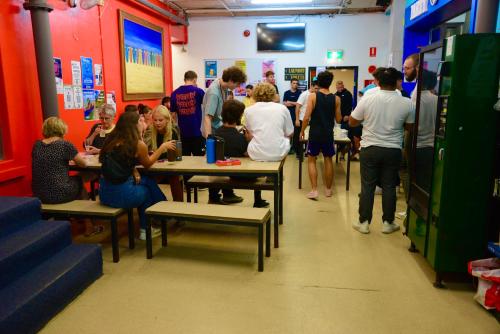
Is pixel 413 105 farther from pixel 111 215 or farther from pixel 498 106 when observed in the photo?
pixel 111 215

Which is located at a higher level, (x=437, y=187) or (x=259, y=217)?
(x=437, y=187)

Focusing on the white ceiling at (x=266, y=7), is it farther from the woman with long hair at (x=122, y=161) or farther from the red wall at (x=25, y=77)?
the woman with long hair at (x=122, y=161)

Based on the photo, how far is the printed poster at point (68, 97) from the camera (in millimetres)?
4348

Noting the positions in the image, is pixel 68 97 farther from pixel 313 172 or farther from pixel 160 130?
pixel 313 172

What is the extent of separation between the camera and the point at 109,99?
5.31 metres

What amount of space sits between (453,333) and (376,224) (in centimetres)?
183

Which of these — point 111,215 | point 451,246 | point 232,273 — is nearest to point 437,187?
point 451,246

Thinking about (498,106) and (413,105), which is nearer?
(498,106)

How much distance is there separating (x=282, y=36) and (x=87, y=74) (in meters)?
5.48

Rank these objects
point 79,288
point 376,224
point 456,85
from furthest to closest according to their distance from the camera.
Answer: point 376,224, point 79,288, point 456,85

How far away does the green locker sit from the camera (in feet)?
7.80

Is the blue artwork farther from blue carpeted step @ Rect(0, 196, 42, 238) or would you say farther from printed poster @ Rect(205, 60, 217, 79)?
blue carpeted step @ Rect(0, 196, 42, 238)

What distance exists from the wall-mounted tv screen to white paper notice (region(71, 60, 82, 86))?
214 inches

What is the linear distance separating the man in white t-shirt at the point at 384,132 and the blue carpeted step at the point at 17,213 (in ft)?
8.95
